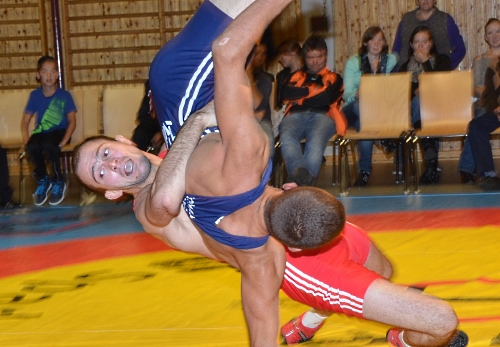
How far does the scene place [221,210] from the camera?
2.33 metres

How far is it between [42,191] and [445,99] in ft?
12.0

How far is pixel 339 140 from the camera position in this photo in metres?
6.34

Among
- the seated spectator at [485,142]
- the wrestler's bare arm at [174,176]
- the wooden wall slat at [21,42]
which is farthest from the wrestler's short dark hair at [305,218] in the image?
the wooden wall slat at [21,42]

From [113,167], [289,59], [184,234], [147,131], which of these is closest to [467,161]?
[289,59]

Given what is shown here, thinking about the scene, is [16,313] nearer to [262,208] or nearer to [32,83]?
[262,208]

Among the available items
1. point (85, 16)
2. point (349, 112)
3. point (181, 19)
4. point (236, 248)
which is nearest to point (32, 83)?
point (85, 16)

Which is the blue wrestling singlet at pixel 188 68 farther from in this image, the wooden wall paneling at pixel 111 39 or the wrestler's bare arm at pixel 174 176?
the wooden wall paneling at pixel 111 39

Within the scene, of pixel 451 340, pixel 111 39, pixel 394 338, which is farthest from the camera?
pixel 111 39

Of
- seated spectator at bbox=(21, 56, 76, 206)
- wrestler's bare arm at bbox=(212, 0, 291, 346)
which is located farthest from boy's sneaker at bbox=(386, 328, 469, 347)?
seated spectator at bbox=(21, 56, 76, 206)

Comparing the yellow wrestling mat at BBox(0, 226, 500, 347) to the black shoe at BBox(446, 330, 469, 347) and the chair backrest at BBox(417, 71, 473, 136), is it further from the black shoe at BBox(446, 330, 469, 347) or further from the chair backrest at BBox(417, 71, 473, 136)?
the chair backrest at BBox(417, 71, 473, 136)

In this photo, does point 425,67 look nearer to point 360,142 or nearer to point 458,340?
point 360,142

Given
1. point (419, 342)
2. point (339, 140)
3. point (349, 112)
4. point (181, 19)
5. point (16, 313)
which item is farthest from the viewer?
point (181, 19)

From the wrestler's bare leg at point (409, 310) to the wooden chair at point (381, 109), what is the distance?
4.01 meters

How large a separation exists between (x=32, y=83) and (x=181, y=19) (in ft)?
6.84
